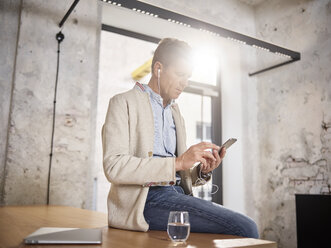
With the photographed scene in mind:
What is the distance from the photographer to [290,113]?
12.7ft

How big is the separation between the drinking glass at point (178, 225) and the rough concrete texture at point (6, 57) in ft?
7.10

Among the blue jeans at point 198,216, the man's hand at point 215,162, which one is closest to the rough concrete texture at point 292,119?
the man's hand at point 215,162

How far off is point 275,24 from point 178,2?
4.62 ft

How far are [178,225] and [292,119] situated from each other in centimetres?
326

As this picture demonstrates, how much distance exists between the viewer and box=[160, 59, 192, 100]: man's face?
167cm

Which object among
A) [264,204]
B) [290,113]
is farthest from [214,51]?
[264,204]

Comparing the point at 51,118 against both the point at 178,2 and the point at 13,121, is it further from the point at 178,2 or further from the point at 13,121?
the point at 178,2

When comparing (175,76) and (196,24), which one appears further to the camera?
(196,24)

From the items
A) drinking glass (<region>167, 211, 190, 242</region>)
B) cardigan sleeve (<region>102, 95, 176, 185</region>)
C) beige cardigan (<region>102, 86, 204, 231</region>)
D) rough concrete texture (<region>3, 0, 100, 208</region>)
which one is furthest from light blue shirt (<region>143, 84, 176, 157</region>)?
rough concrete texture (<region>3, 0, 100, 208</region>)

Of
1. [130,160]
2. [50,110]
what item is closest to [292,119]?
[50,110]

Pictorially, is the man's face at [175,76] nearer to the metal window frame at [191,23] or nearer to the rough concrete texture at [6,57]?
the metal window frame at [191,23]

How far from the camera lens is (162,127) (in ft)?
5.52

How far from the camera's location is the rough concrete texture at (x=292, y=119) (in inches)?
139

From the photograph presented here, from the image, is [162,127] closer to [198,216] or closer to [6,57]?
[198,216]
